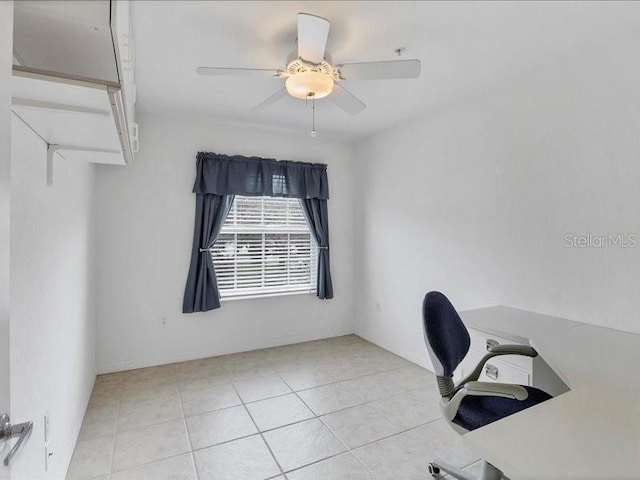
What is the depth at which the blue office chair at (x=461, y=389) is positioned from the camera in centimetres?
146

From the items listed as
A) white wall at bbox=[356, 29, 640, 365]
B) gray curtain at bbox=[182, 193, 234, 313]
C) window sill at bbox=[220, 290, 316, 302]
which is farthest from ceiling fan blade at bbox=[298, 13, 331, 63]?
window sill at bbox=[220, 290, 316, 302]

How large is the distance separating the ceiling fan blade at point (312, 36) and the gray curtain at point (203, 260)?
83.6 inches

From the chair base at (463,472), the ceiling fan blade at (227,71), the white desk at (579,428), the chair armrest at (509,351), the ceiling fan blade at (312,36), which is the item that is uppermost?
the ceiling fan blade at (312,36)

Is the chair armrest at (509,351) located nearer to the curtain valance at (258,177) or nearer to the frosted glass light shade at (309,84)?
the frosted glass light shade at (309,84)

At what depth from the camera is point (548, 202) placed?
2.40m

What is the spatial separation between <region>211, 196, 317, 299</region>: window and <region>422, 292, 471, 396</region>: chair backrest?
8.29ft

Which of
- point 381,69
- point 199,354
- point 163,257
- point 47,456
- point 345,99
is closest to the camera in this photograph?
point 47,456

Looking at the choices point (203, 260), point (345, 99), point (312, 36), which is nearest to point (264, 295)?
point (203, 260)

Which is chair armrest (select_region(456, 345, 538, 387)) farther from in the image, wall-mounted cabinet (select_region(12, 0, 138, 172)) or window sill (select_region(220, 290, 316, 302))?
window sill (select_region(220, 290, 316, 302))

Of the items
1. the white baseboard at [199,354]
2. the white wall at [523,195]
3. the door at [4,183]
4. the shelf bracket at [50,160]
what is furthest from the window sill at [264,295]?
the door at [4,183]

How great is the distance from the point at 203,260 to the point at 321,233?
1458mm

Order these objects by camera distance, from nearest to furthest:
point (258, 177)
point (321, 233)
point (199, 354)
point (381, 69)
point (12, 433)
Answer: point (12, 433) < point (381, 69) < point (199, 354) < point (258, 177) < point (321, 233)

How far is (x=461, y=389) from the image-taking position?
5.12ft

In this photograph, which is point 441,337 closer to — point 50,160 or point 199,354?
point 50,160
